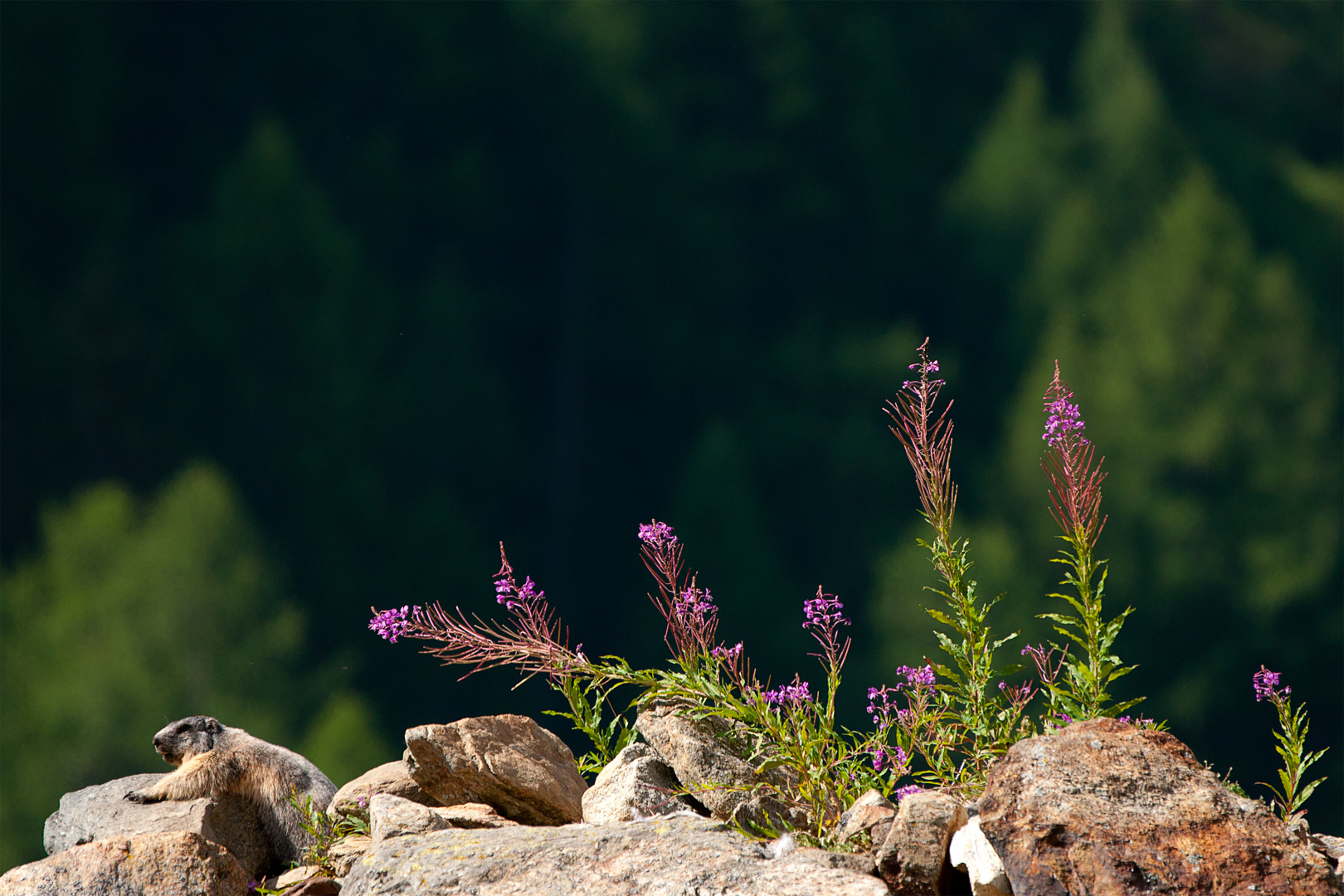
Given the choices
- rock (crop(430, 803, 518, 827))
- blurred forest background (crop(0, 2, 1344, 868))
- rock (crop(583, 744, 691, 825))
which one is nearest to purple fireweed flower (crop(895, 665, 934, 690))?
rock (crop(583, 744, 691, 825))

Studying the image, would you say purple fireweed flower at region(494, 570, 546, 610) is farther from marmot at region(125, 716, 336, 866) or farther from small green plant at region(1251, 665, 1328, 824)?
small green plant at region(1251, 665, 1328, 824)

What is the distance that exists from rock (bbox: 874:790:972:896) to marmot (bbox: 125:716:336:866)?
1337 mm

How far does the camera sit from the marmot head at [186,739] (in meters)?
3.13

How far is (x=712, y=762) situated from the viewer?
2.69 meters

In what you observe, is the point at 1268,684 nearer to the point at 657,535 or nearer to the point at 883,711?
the point at 883,711

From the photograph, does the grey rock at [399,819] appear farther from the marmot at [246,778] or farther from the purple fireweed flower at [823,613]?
the purple fireweed flower at [823,613]

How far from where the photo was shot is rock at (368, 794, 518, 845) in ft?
8.11

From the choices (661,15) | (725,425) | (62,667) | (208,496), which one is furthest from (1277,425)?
(62,667)

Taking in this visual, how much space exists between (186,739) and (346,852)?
74 centimetres

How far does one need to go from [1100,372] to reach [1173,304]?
43.9 inches

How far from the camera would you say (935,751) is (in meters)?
2.49

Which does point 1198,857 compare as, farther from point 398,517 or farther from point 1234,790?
point 398,517

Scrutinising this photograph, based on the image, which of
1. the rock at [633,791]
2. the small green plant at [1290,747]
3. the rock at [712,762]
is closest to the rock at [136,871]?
the rock at [633,791]

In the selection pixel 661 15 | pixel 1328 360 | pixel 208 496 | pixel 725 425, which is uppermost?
pixel 661 15
